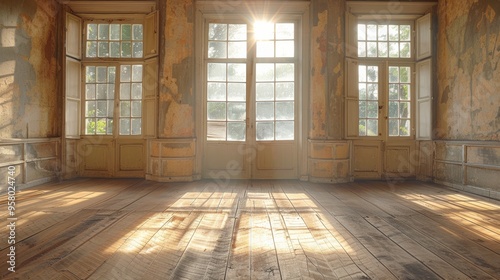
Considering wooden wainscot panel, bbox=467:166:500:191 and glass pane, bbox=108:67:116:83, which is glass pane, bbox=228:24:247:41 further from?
wooden wainscot panel, bbox=467:166:500:191

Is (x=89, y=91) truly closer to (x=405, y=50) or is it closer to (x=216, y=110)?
(x=216, y=110)

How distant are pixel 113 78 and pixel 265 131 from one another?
3.00m

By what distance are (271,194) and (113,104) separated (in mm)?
3479

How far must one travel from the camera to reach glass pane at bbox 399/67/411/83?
573 centimetres

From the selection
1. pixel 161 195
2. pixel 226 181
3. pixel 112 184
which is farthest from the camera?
pixel 226 181

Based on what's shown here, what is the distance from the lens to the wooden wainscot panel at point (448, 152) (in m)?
4.80

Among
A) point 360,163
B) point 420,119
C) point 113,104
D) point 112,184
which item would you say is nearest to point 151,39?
point 113,104

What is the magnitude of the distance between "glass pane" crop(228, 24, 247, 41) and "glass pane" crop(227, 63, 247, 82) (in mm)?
A: 481

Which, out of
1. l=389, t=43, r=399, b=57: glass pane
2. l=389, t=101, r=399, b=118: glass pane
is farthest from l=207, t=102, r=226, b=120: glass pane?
l=389, t=43, r=399, b=57: glass pane

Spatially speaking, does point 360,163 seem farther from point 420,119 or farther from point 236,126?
point 236,126

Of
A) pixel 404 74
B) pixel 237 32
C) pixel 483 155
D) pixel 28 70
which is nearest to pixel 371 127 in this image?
pixel 404 74

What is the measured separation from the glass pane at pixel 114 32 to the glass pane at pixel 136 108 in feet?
4.22

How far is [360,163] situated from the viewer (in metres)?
5.64

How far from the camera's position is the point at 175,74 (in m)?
5.26
